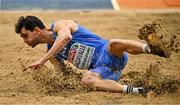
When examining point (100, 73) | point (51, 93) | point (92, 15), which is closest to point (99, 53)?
point (100, 73)

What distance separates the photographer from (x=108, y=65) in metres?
6.55

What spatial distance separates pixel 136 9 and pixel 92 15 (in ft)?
4.10

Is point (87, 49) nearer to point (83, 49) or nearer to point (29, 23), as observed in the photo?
point (83, 49)

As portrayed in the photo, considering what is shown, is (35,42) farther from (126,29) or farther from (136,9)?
(136,9)

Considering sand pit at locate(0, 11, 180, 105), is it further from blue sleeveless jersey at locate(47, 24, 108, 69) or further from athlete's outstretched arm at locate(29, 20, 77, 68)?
athlete's outstretched arm at locate(29, 20, 77, 68)

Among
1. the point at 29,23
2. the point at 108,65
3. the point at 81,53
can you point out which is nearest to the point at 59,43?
the point at 81,53

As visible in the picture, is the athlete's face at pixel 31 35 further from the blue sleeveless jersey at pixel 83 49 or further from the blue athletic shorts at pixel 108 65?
the blue athletic shorts at pixel 108 65

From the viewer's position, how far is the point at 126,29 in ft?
35.1

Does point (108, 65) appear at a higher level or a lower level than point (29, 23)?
lower

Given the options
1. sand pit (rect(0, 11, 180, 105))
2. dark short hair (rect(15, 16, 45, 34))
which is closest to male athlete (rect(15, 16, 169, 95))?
dark short hair (rect(15, 16, 45, 34))

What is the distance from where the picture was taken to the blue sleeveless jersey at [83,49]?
21.8 ft

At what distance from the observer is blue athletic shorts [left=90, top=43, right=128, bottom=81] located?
654 centimetres

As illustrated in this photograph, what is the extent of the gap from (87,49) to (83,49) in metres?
0.05

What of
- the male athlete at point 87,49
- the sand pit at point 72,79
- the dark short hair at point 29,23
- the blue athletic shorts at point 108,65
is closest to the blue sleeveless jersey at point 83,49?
the male athlete at point 87,49
